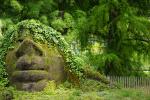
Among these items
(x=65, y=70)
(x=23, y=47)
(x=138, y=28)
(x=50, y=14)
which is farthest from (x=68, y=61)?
(x=50, y=14)

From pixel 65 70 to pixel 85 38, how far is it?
890cm

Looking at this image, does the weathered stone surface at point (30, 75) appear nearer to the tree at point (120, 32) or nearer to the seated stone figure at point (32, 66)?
the seated stone figure at point (32, 66)

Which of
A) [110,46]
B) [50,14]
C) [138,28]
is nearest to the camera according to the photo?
[138,28]

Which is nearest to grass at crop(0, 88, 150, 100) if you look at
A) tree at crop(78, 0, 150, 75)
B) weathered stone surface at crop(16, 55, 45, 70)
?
weathered stone surface at crop(16, 55, 45, 70)

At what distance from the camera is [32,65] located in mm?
11672

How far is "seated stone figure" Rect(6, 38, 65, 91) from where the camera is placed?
456 inches

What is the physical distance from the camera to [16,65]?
1175cm

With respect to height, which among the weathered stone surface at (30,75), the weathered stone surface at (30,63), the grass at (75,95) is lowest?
the grass at (75,95)

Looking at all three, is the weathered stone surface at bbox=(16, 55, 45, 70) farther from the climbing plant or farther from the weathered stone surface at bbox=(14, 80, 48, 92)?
the climbing plant

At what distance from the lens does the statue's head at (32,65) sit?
11.6m

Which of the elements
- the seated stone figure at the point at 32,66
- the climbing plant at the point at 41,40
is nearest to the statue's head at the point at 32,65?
the seated stone figure at the point at 32,66

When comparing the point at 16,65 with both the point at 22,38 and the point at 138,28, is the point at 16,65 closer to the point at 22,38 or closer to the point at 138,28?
the point at 22,38

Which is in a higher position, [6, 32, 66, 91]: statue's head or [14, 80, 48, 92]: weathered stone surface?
[6, 32, 66, 91]: statue's head

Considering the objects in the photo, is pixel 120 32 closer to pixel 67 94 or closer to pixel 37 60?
pixel 37 60
